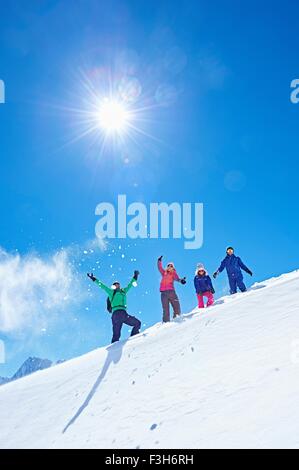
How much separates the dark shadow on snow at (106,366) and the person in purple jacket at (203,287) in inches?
133

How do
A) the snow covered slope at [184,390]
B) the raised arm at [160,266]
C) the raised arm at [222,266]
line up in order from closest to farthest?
the snow covered slope at [184,390]
the raised arm at [160,266]
the raised arm at [222,266]

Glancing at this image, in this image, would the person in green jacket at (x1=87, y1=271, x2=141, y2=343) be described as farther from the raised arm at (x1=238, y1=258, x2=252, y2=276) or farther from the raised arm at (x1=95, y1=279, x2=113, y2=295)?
the raised arm at (x1=238, y1=258, x2=252, y2=276)

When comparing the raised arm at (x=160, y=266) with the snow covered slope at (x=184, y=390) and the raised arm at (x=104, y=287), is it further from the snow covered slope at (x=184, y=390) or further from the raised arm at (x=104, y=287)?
the snow covered slope at (x=184, y=390)

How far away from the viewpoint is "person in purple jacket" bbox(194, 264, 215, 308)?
44.9 ft

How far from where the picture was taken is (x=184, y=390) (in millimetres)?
6648

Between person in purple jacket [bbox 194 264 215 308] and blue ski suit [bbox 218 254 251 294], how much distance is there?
4.03 feet

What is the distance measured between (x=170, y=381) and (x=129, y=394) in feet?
2.84

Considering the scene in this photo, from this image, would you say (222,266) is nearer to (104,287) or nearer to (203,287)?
(203,287)

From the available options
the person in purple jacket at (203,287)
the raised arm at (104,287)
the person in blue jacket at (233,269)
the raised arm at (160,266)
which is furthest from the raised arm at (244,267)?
the raised arm at (104,287)

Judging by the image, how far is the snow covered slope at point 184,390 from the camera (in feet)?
16.8

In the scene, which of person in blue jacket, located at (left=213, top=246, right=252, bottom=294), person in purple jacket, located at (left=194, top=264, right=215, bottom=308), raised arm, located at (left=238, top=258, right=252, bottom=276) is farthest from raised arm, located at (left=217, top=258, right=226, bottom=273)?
person in purple jacket, located at (left=194, top=264, right=215, bottom=308)

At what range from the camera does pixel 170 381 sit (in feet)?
23.9

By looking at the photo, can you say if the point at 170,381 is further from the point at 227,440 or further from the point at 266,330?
the point at 227,440
